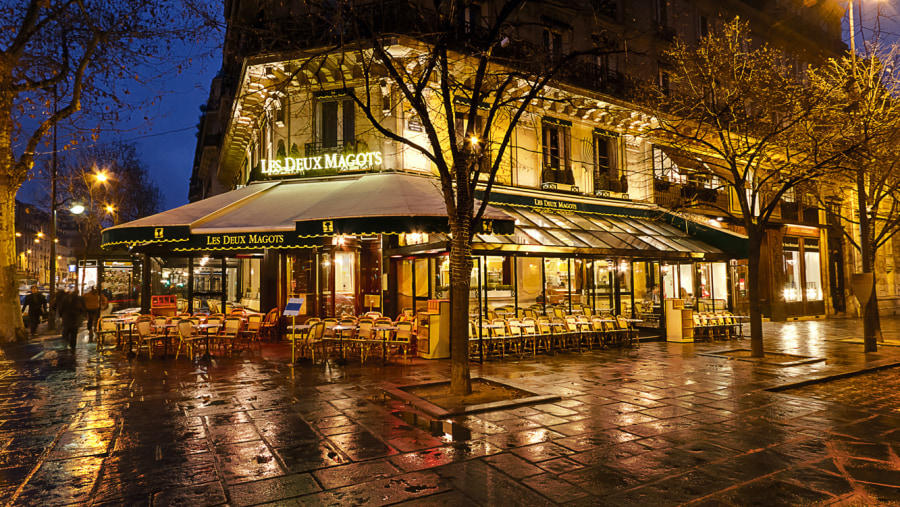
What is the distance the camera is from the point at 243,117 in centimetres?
1814

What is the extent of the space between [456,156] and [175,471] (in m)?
5.27

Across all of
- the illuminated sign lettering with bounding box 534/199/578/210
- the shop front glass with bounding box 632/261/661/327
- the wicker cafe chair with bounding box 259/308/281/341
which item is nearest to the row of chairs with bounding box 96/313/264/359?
the wicker cafe chair with bounding box 259/308/281/341

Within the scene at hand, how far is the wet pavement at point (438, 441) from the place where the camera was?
14.8ft

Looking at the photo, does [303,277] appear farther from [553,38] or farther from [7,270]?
[553,38]

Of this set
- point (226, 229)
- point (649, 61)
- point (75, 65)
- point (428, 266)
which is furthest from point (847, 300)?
point (75, 65)

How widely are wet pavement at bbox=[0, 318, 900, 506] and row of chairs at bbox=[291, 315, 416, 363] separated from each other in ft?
3.63

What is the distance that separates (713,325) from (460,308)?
436 inches

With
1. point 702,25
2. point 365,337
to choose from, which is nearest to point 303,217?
point 365,337

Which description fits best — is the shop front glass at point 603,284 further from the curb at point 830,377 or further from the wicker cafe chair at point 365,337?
the wicker cafe chair at point 365,337

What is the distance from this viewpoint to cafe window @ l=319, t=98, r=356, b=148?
15.6 metres

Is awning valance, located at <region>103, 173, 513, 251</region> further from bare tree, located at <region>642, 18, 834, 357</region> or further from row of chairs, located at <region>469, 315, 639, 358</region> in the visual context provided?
bare tree, located at <region>642, 18, 834, 357</region>

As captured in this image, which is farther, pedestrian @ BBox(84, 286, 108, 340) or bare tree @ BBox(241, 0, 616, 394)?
pedestrian @ BBox(84, 286, 108, 340)

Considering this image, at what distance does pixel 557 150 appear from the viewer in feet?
60.8

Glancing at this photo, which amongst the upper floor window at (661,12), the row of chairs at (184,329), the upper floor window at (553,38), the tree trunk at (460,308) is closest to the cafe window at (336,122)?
the row of chairs at (184,329)
